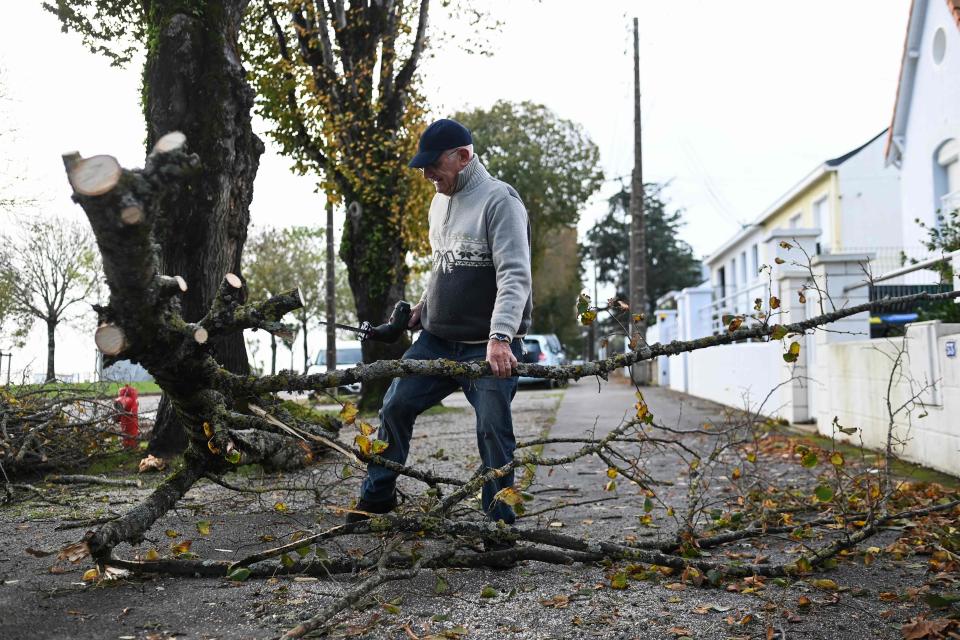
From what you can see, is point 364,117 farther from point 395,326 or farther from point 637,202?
point 637,202

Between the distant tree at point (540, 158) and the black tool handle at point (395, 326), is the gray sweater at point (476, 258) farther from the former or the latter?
the distant tree at point (540, 158)

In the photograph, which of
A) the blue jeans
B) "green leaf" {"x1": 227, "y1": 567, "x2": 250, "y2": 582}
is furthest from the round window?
"green leaf" {"x1": 227, "y1": 567, "x2": 250, "y2": 582}

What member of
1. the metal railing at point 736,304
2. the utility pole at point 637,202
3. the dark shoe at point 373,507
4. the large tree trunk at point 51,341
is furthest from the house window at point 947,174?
the large tree trunk at point 51,341

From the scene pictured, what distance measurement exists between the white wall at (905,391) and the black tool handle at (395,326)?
2829 millimetres

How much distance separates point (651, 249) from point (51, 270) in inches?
1475

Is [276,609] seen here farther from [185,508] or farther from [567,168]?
[567,168]

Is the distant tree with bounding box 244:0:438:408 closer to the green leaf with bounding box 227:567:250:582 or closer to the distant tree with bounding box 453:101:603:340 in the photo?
the green leaf with bounding box 227:567:250:582

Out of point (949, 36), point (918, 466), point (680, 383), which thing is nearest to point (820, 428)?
point (918, 466)

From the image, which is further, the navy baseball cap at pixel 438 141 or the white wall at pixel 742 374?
the white wall at pixel 742 374

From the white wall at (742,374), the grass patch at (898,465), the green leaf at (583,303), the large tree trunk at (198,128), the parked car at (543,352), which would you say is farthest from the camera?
the parked car at (543,352)

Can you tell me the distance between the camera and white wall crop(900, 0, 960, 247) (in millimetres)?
19578

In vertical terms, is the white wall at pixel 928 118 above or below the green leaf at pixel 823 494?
above

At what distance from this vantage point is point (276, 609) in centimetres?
339

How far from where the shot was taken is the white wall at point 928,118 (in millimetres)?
19578
